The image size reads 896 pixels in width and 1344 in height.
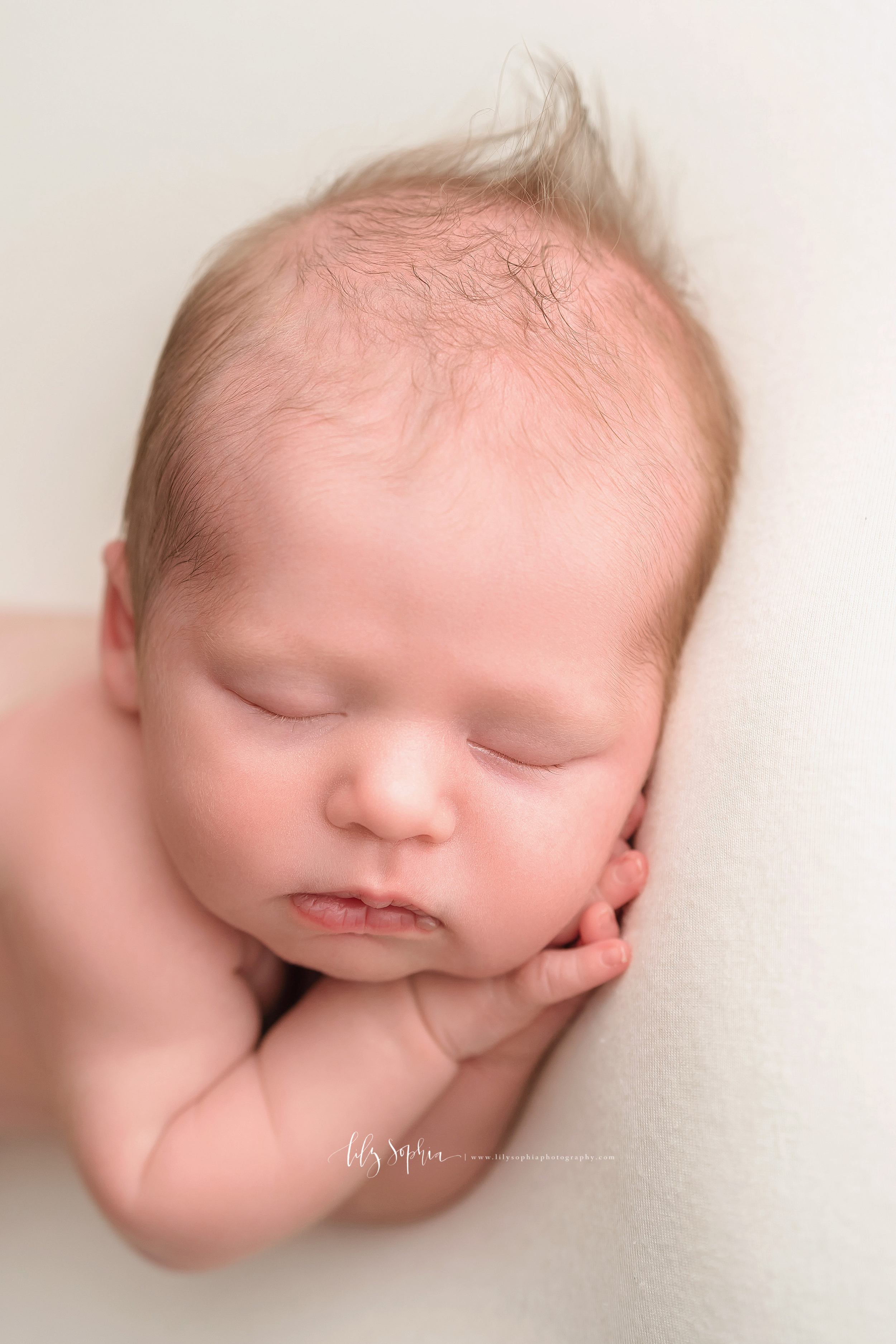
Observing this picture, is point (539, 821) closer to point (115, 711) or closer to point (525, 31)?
point (115, 711)

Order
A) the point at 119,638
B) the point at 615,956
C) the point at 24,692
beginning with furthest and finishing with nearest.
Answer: the point at 24,692 → the point at 119,638 → the point at 615,956

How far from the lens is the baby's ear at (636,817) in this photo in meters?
1.00

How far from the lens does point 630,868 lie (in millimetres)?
951

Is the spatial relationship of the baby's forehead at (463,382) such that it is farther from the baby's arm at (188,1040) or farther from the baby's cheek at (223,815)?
the baby's arm at (188,1040)

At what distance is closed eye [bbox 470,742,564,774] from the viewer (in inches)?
33.3

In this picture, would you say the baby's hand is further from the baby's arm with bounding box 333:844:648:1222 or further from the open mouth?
the open mouth

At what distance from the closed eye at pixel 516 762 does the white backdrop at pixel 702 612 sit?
138 mm

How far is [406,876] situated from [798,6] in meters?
1.13

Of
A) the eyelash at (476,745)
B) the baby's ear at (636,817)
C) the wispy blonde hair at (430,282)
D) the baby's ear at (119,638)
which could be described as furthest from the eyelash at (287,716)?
the baby's ear at (636,817)

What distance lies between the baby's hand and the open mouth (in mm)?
132

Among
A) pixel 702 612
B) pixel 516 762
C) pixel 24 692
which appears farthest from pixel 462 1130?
pixel 24 692

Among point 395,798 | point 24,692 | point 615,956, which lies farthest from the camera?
point 24,692

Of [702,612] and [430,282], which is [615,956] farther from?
[430,282]

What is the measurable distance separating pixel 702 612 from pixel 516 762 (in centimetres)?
27
